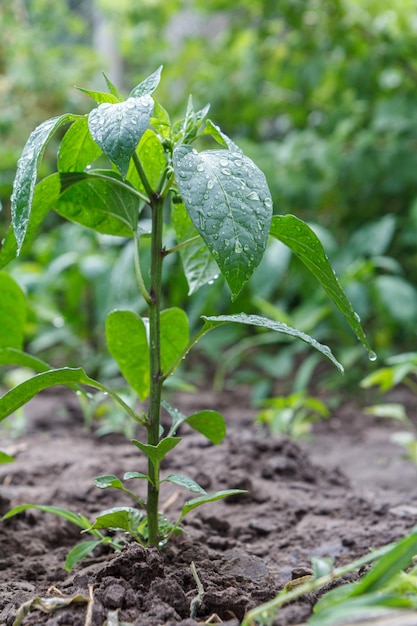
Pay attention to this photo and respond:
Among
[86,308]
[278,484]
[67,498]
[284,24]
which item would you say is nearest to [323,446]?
[278,484]

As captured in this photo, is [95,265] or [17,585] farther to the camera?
[95,265]

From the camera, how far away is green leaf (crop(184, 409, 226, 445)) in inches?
38.5

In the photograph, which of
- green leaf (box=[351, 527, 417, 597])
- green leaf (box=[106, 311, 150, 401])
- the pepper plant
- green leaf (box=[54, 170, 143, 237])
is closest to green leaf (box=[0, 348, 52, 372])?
the pepper plant

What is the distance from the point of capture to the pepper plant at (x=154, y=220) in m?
0.73

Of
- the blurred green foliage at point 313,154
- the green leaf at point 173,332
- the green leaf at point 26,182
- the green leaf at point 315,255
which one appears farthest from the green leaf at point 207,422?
the blurred green foliage at point 313,154

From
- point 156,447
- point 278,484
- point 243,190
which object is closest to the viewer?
point 243,190

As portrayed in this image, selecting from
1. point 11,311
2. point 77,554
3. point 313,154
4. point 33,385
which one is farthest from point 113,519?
point 313,154

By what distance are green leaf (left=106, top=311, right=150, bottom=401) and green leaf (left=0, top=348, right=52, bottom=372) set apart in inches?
4.4

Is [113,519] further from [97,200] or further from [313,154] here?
[313,154]

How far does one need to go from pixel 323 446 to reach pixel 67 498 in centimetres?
97

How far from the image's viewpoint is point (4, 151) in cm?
411

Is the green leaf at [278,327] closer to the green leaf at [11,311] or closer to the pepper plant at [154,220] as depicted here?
the pepper plant at [154,220]

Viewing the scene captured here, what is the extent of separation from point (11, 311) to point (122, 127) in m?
0.65

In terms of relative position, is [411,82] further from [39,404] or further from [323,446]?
[39,404]
